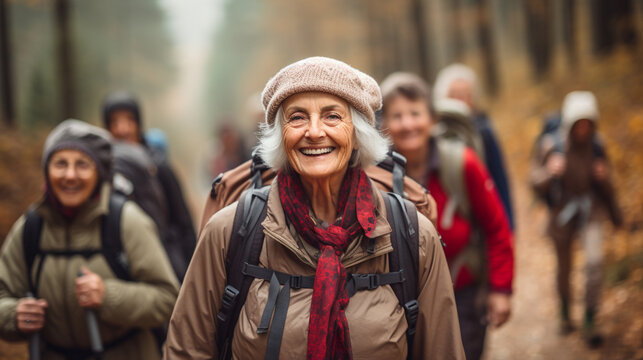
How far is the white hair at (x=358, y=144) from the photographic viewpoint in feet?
8.37

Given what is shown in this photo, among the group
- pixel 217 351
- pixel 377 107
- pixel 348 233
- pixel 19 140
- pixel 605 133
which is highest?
pixel 19 140

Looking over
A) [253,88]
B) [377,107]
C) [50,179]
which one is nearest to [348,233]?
[377,107]

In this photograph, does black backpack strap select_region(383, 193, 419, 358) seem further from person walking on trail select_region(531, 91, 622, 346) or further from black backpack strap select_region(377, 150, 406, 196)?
person walking on trail select_region(531, 91, 622, 346)

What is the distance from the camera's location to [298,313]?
237 centimetres

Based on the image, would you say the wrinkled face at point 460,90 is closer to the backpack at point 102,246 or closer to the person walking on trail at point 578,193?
the person walking on trail at point 578,193

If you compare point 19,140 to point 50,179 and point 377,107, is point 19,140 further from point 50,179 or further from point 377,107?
point 377,107

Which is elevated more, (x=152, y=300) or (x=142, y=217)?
(x=142, y=217)

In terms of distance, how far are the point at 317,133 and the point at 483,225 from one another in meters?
2.00

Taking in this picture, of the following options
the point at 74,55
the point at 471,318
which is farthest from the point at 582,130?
the point at 74,55

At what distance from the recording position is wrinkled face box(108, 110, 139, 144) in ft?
19.6

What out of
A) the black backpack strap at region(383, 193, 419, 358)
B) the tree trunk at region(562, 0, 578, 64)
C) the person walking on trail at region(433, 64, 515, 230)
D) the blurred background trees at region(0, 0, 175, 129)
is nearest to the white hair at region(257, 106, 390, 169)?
the black backpack strap at region(383, 193, 419, 358)

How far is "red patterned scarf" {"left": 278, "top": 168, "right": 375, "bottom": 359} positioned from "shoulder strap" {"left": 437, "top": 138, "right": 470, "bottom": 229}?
1455mm

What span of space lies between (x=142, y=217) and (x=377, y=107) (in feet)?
6.22

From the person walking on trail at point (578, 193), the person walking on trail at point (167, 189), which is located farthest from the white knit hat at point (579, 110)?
the person walking on trail at point (167, 189)
